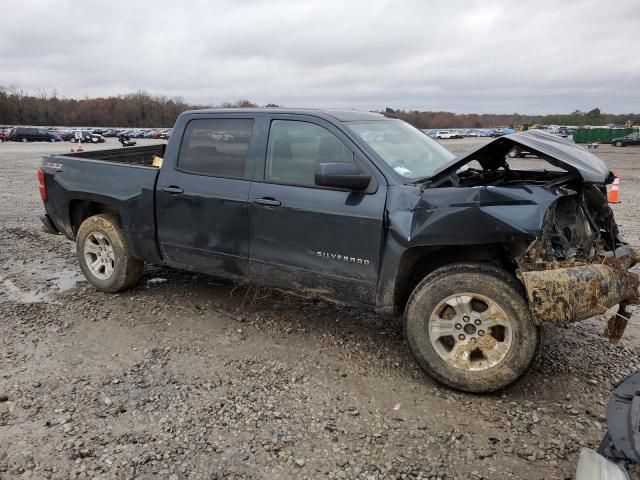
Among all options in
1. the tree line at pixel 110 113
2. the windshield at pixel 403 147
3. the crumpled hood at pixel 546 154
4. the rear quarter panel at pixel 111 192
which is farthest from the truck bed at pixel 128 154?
the tree line at pixel 110 113

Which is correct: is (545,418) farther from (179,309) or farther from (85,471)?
(179,309)

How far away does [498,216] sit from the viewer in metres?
3.16

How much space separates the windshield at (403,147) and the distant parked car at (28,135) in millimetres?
54089

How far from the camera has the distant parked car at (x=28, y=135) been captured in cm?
4925

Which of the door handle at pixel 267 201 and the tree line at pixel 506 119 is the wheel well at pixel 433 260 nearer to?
the door handle at pixel 267 201

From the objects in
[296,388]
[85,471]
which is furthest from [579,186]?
[85,471]

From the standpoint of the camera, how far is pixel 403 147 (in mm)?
4223

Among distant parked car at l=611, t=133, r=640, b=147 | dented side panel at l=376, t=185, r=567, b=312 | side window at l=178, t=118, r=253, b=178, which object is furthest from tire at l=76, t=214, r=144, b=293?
distant parked car at l=611, t=133, r=640, b=147

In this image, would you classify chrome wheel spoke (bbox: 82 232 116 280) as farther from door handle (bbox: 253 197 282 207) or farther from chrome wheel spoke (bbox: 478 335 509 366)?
chrome wheel spoke (bbox: 478 335 509 366)

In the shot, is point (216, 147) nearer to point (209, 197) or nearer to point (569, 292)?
point (209, 197)

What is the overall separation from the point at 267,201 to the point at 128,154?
3.19m

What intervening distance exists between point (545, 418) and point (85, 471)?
264 centimetres

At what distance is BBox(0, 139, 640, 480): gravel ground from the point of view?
277 cm

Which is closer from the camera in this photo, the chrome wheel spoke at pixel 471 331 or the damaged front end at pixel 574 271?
Result: the damaged front end at pixel 574 271
